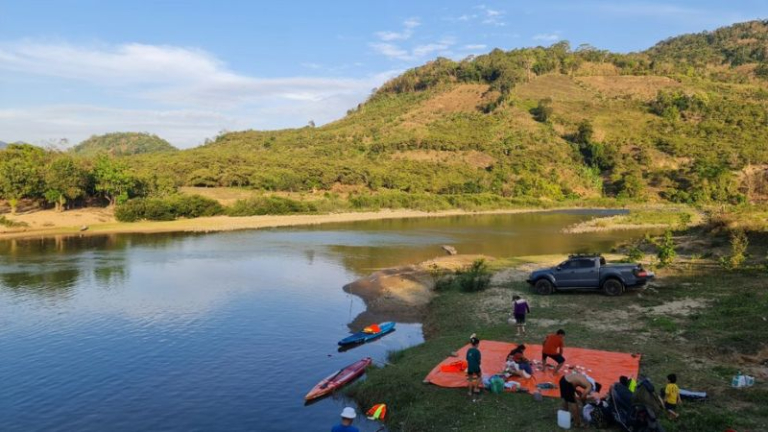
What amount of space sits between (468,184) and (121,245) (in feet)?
307

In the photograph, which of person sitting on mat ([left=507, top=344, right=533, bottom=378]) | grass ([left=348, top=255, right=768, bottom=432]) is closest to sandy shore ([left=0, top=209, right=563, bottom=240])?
grass ([left=348, top=255, right=768, bottom=432])

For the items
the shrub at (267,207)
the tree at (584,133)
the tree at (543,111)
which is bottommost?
the shrub at (267,207)

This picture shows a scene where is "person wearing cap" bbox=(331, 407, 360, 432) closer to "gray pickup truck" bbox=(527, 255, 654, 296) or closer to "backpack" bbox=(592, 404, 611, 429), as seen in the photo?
"backpack" bbox=(592, 404, 611, 429)

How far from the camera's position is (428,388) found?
1670cm

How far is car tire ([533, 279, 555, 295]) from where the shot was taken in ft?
95.5

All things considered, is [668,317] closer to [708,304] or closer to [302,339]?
[708,304]

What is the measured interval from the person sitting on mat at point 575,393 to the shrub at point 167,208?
87941 mm

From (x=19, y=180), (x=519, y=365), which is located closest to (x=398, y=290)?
(x=519, y=365)

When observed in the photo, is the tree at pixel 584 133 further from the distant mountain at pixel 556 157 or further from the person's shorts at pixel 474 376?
the person's shorts at pixel 474 376

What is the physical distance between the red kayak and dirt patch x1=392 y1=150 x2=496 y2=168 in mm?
143805

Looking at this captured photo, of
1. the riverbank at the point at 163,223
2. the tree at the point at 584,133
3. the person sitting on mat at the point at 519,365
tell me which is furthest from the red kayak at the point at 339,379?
the tree at the point at 584,133

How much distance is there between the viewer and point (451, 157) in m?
168

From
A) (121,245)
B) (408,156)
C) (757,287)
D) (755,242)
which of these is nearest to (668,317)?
(757,287)

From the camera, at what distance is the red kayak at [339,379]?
18.7m
